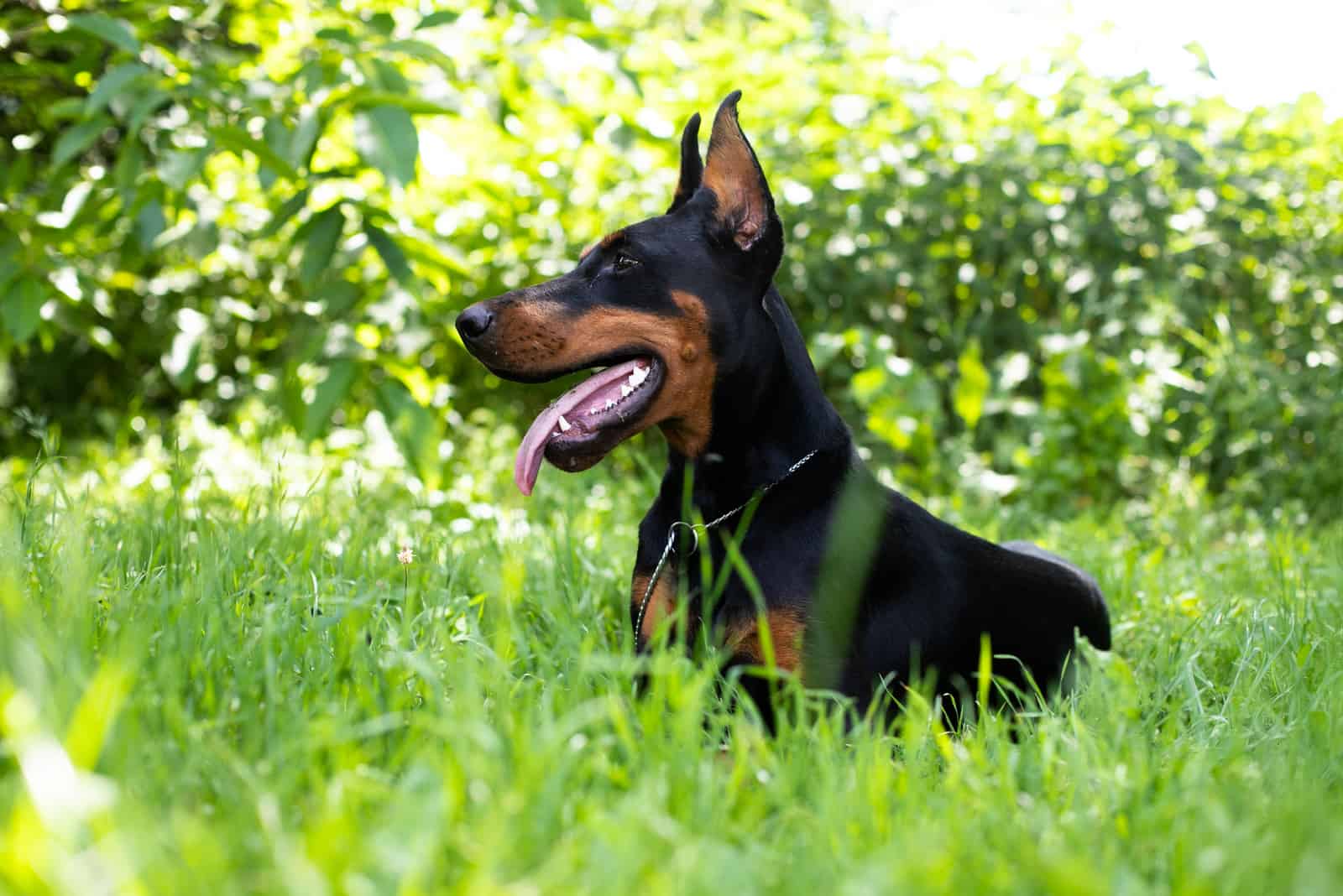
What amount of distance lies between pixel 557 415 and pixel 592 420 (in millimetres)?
91

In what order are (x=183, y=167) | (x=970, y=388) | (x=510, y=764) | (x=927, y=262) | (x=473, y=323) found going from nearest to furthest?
(x=510, y=764)
(x=473, y=323)
(x=183, y=167)
(x=970, y=388)
(x=927, y=262)

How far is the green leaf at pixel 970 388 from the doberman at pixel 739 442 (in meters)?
2.73

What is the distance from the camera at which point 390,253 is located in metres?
3.69

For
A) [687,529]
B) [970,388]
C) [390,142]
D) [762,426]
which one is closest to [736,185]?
[762,426]

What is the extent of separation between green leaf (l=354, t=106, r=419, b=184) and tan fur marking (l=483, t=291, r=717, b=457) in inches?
26.3

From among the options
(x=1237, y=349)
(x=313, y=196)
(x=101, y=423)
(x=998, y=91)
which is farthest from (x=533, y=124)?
(x=1237, y=349)

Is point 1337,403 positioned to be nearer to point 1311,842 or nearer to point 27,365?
point 1311,842

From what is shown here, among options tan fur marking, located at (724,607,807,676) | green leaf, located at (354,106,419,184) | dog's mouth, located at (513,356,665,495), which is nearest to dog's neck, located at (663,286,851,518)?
dog's mouth, located at (513,356,665,495)

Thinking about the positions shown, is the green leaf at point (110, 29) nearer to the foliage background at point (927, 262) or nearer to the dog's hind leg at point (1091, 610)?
the foliage background at point (927, 262)

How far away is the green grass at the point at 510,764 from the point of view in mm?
1320

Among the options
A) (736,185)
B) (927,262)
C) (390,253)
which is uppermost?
(736,185)

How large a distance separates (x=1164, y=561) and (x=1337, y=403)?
5.84ft

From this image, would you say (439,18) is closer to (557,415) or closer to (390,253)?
(390,253)

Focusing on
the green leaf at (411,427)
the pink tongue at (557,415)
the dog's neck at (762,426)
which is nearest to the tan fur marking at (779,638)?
the dog's neck at (762,426)
